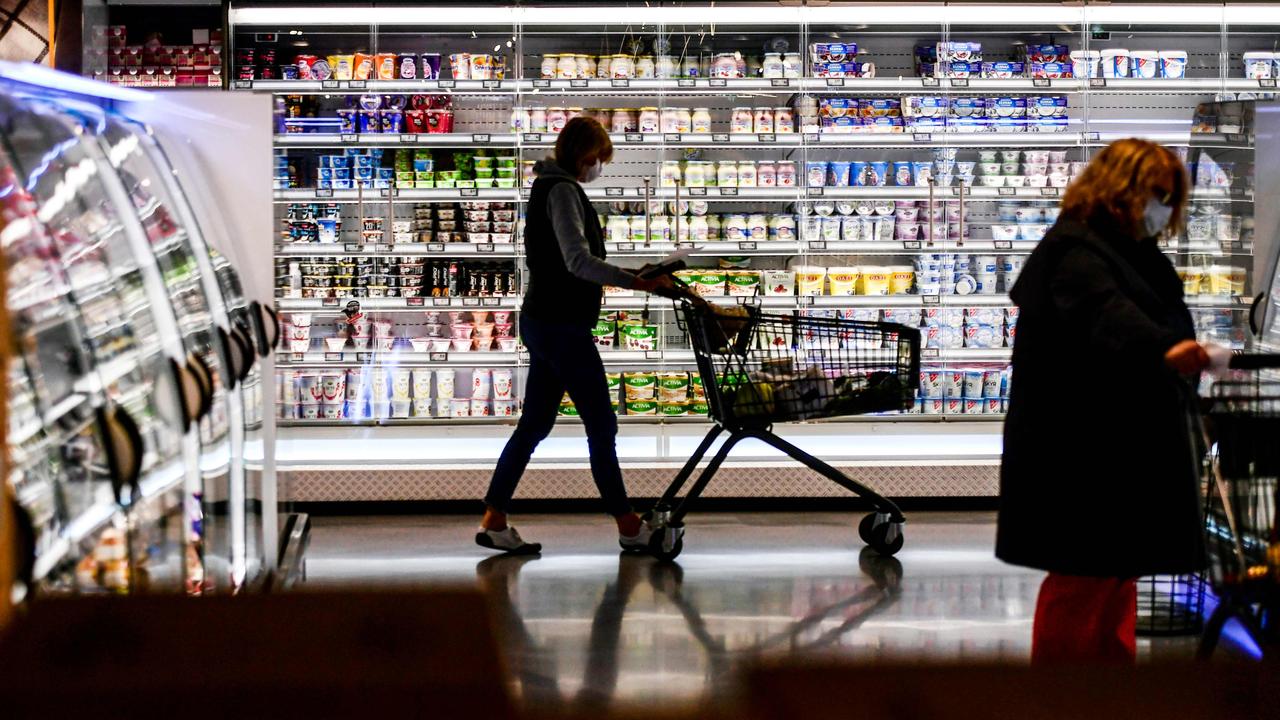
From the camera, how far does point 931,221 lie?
609cm

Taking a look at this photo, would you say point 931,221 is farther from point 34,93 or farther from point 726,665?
point 34,93

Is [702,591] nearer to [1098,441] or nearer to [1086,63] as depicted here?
[1098,441]

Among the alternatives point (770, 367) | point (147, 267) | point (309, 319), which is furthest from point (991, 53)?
point (147, 267)

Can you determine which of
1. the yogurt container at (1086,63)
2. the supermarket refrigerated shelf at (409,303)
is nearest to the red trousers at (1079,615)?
the supermarket refrigerated shelf at (409,303)

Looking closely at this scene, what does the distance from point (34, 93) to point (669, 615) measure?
249cm

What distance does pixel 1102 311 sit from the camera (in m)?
2.51

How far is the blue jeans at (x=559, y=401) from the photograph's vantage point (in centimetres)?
461

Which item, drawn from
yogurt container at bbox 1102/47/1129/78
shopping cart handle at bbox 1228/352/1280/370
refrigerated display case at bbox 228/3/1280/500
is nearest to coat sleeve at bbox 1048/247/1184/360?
shopping cart handle at bbox 1228/352/1280/370

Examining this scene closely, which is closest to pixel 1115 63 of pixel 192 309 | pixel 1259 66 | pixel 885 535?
pixel 1259 66

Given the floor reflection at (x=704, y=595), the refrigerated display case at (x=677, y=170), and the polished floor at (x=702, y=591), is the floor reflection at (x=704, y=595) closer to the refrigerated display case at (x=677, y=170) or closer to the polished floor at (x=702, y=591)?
the polished floor at (x=702, y=591)

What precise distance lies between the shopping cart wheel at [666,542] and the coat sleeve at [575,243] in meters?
0.95

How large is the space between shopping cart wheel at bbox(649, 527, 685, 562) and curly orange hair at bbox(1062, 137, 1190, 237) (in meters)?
2.37

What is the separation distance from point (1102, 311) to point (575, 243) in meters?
2.30

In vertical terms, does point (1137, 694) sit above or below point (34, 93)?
below
